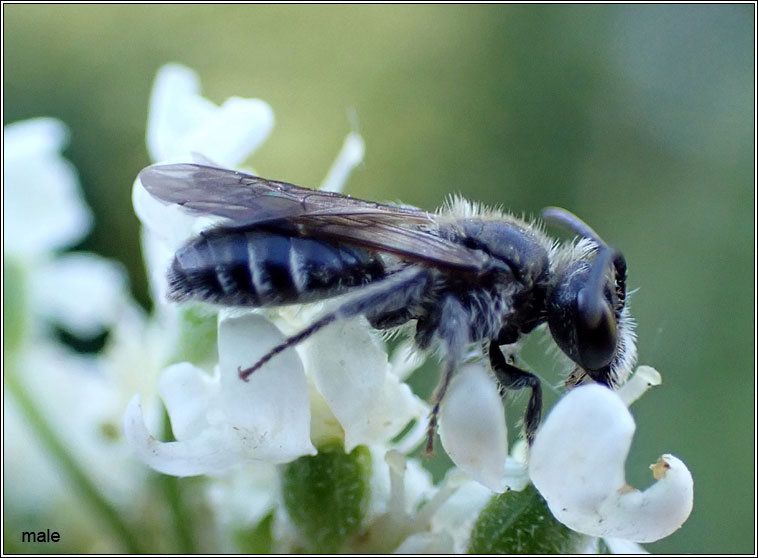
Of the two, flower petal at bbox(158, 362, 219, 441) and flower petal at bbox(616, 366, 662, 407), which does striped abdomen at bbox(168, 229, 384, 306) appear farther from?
flower petal at bbox(616, 366, 662, 407)

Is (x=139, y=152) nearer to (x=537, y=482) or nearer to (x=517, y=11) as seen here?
(x=517, y=11)

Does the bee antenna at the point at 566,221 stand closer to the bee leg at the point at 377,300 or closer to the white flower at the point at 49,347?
the bee leg at the point at 377,300

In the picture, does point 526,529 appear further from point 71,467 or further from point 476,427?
point 71,467

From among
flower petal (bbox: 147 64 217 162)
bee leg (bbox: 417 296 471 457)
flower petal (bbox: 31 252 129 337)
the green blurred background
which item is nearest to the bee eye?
bee leg (bbox: 417 296 471 457)

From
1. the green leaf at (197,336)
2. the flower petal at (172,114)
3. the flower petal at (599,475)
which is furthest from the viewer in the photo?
the flower petal at (172,114)

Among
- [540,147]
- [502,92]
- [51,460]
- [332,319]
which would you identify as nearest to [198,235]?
[332,319]

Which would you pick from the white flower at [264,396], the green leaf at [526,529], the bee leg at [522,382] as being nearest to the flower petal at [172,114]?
the white flower at [264,396]
